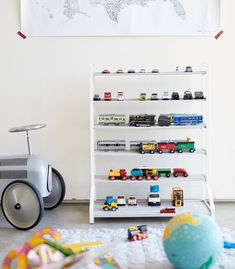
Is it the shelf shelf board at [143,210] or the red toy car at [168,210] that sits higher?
the red toy car at [168,210]

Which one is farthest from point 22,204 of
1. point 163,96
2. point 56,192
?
point 163,96

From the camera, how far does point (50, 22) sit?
385 cm

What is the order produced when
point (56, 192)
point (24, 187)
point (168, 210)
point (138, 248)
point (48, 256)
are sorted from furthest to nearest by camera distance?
1. point (56, 192)
2. point (168, 210)
3. point (24, 187)
4. point (138, 248)
5. point (48, 256)

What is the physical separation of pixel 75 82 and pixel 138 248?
1636 millimetres

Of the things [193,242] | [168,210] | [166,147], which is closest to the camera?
[193,242]

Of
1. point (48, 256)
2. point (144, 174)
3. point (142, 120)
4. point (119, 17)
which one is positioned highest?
point (119, 17)

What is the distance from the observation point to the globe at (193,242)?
2.32 meters

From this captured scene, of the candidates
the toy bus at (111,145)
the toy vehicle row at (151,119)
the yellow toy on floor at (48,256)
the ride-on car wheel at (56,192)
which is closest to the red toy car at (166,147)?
the toy vehicle row at (151,119)

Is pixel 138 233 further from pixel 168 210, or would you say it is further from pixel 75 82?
pixel 75 82

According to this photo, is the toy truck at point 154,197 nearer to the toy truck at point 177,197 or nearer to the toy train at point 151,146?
the toy truck at point 177,197

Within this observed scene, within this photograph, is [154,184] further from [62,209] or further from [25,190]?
[25,190]

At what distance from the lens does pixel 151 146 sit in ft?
11.6

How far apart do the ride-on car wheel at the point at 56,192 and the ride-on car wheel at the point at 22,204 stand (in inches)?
18.5

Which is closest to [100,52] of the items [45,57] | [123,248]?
[45,57]
